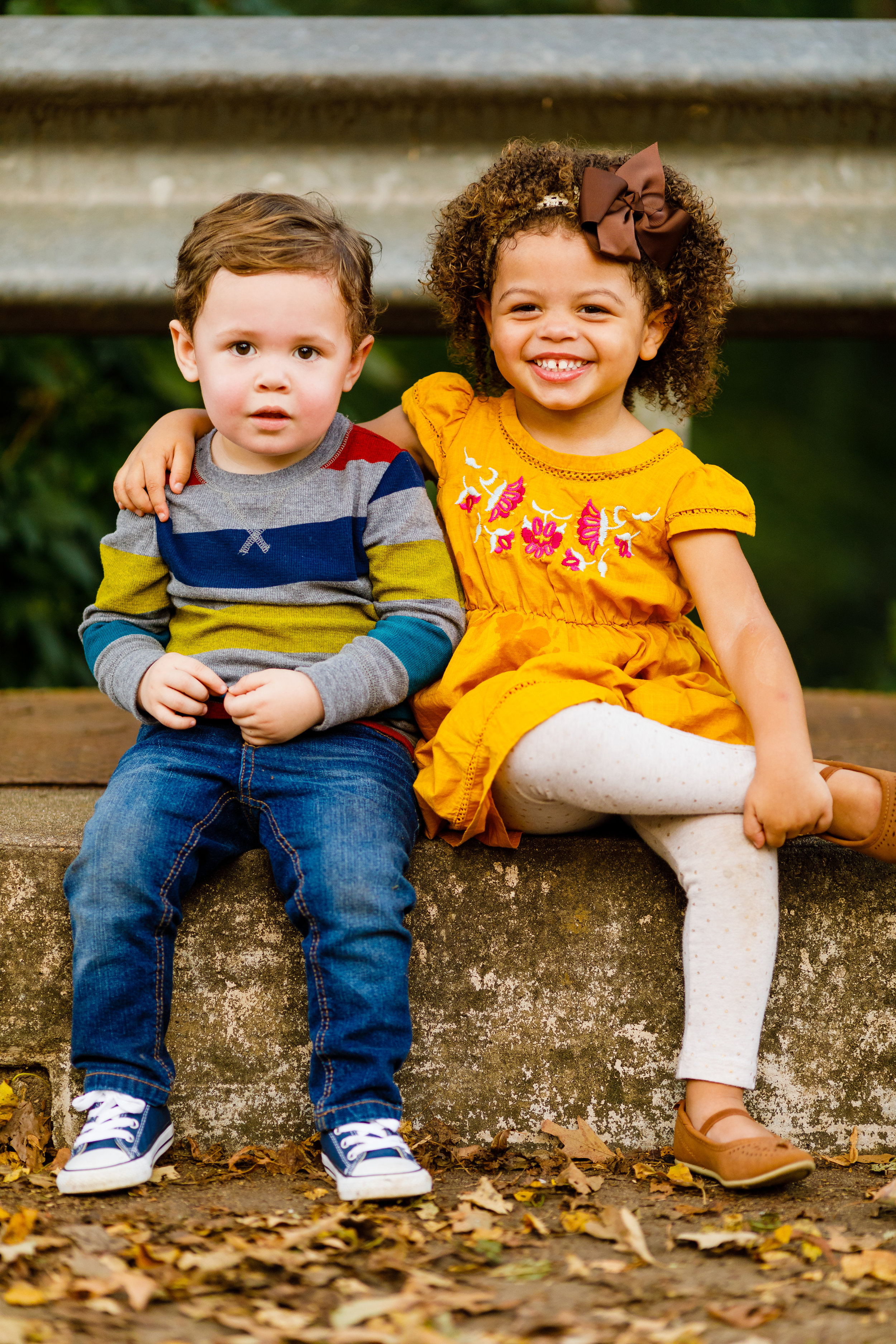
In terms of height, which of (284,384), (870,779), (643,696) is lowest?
(870,779)

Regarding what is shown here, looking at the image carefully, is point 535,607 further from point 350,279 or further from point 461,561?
point 350,279

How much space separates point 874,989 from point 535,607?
91 cm

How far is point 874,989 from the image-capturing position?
221 cm

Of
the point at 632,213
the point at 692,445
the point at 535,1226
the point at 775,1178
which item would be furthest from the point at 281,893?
the point at 692,445

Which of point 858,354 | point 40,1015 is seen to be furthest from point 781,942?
point 858,354

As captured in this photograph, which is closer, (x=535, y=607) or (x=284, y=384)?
(x=284, y=384)

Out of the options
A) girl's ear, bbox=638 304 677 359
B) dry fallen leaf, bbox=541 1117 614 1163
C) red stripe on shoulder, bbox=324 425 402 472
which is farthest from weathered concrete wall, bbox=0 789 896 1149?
girl's ear, bbox=638 304 677 359

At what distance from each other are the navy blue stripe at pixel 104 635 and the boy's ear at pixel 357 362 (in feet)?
1.88

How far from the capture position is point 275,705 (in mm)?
2107

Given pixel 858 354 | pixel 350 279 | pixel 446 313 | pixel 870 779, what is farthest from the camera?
pixel 858 354

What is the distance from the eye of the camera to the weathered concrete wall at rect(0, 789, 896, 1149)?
218 cm

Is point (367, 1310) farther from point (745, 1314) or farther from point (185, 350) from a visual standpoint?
point (185, 350)

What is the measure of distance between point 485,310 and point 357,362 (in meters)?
0.33

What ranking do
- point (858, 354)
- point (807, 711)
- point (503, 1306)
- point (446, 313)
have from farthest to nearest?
point (858, 354) → point (807, 711) → point (446, 313) → point (503, 1306)
